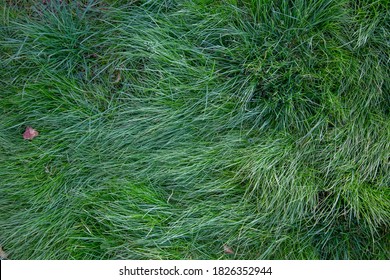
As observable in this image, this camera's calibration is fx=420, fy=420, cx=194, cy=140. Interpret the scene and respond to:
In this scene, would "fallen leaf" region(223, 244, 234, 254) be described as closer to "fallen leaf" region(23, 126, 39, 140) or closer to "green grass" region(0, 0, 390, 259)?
"green grass" region(0, 0, 390, 259)

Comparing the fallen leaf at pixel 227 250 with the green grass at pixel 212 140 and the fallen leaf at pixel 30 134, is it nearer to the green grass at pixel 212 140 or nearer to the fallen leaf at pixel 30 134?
the green grass at pixel 212 140

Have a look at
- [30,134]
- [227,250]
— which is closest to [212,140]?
[227,250]

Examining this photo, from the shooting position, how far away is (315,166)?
2.51 m

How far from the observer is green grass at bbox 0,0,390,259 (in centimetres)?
246

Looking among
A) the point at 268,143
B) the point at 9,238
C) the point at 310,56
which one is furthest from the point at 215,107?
the point at 9,238

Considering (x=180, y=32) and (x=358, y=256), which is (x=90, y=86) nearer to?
(x=180, y=32)

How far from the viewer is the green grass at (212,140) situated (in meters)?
2.46

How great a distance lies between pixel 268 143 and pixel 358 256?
0.86 meters

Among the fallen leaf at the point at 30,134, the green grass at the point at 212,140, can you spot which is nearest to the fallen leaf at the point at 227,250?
the green grass at the point at 212,140

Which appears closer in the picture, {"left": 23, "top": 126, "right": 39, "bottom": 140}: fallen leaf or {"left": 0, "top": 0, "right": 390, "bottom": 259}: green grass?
{"left": 0, "top": 0, "right": 390, "bottom": 259}: green grass

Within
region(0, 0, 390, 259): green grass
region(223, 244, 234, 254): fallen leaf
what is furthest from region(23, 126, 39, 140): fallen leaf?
region(223, 244, 234, 254): fallen leaf

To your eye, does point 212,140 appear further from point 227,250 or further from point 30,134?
point 30,134
